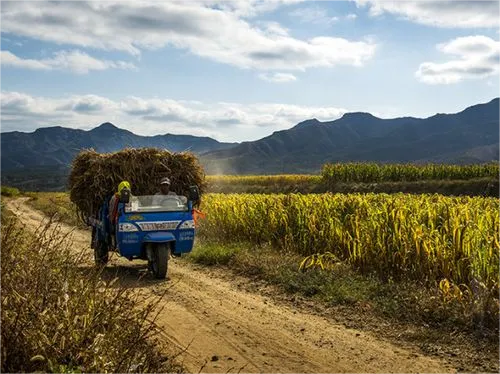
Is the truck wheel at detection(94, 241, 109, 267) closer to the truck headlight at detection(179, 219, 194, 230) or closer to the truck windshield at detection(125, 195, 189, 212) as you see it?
the truck windshield at detection(125, 195, 189, 212)

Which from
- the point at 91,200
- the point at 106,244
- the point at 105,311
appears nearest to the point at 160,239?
the point at 106,244

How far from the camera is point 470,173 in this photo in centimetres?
3559

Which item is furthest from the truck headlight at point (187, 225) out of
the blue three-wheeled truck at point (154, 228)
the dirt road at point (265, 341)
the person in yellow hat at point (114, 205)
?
the dirt road at point (265, 341)

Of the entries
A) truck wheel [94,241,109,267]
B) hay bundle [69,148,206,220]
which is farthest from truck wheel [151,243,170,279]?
hay bundle [69,148,206,220]

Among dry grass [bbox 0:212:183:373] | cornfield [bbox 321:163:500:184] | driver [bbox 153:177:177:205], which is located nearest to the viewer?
dry grass [bbox 0:212:183:373]

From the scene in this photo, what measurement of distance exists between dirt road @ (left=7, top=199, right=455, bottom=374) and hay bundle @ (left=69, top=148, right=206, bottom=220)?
4250mm

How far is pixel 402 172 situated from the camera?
125 ft

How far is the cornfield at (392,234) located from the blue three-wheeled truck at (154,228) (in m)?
2.87

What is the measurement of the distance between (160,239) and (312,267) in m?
3.28

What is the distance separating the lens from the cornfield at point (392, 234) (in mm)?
7941

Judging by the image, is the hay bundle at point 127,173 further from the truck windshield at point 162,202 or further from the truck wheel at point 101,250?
the truck windshield at point 162,202

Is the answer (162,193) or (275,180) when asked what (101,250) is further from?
(275,180)

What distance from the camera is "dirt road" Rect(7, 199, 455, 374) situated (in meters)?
5.77

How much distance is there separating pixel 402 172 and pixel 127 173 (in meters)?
30.0
